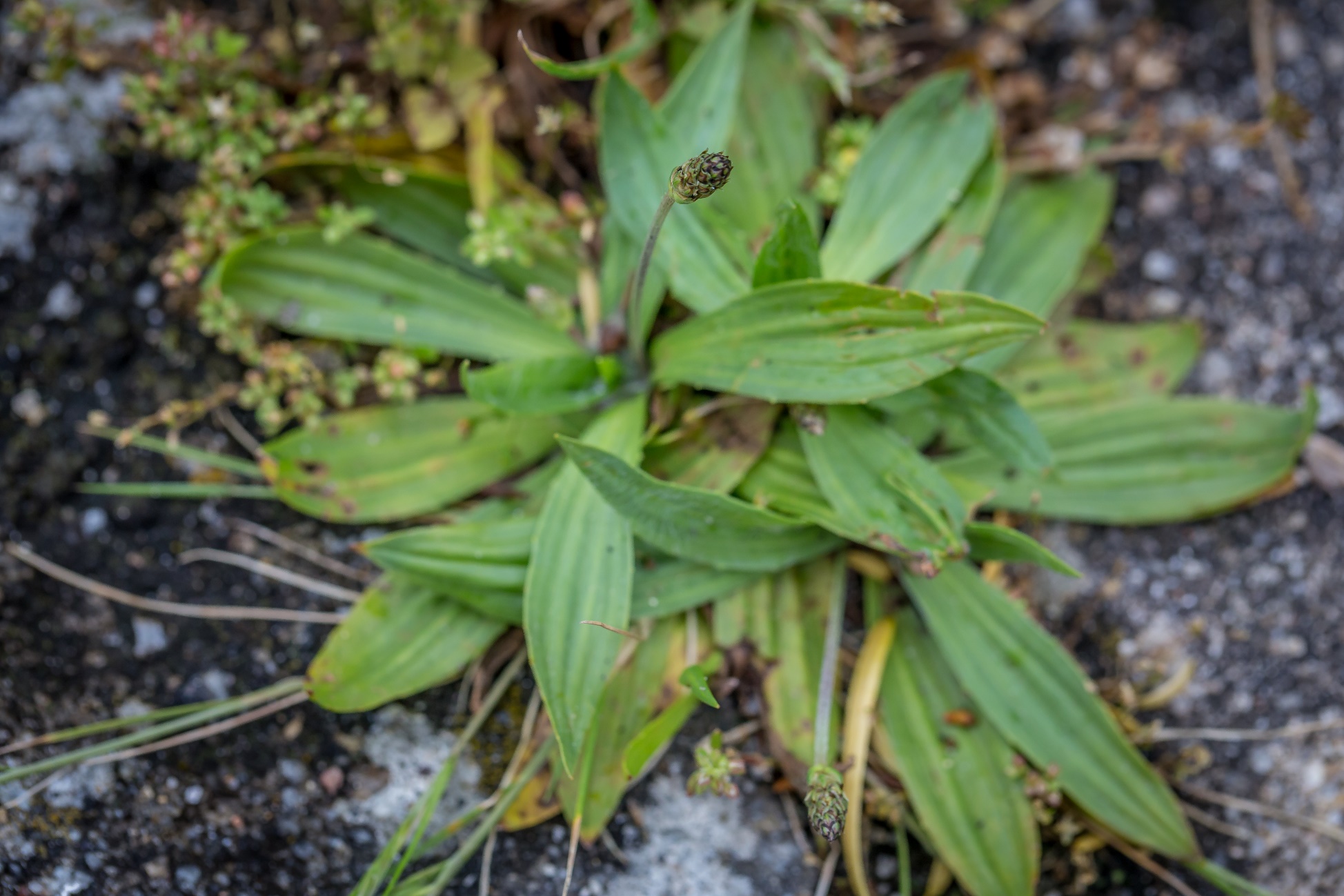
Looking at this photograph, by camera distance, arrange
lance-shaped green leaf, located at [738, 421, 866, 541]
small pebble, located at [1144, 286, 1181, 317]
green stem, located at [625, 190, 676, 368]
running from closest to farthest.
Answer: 1. green stem, located at [625, 190, 676, 368]
2. lance-shaped green leaf, located at [738, 421, 866, 541]
3. small pebble, located at [1144, 286, 1181, 317]

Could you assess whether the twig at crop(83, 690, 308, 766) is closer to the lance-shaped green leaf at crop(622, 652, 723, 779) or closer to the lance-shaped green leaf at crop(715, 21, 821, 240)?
the lance-shaped green leaf at crop(622, 652, 723, 779)

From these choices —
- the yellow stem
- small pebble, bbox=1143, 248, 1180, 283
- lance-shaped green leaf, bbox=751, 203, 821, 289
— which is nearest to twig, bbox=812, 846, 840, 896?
the yellow stem

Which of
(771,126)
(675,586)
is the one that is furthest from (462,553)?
(771,126)

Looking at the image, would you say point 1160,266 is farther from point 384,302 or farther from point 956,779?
point 384,302

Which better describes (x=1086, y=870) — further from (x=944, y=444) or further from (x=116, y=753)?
(x=116, y=753)

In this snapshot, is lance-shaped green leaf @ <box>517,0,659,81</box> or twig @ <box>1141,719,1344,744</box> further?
twig @ <box>1141,719,1344,744</box>

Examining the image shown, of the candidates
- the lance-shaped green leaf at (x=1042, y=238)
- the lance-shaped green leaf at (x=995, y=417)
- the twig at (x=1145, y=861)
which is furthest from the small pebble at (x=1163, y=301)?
the twig at (x=1145, y=861)
